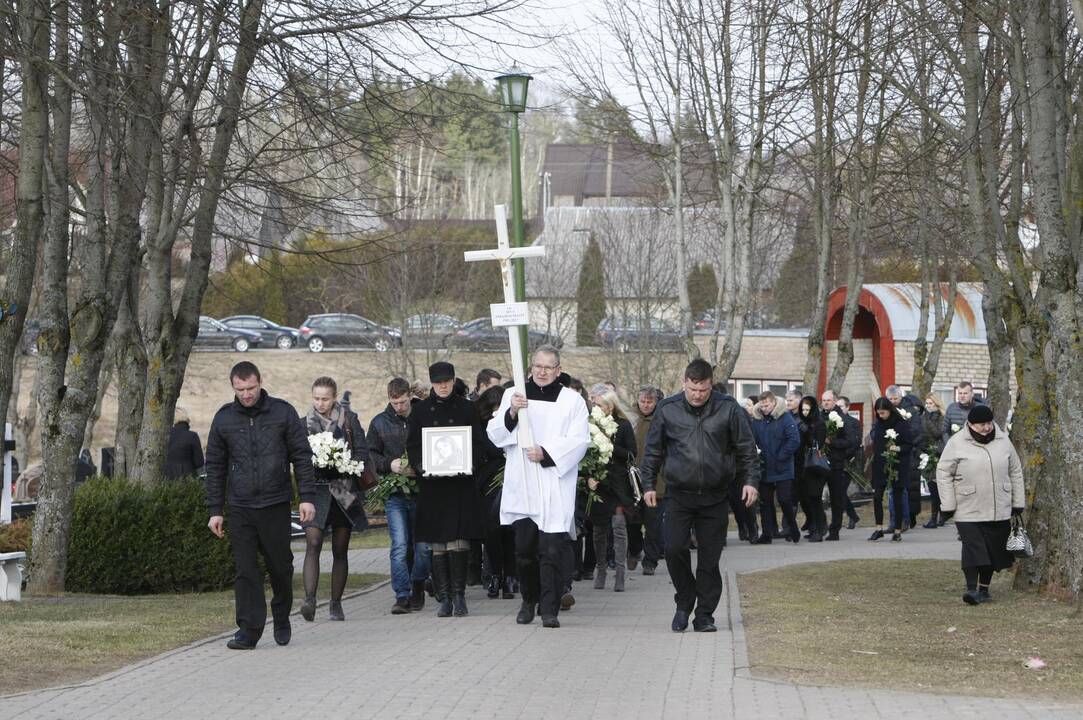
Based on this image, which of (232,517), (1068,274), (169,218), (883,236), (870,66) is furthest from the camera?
(883,236)

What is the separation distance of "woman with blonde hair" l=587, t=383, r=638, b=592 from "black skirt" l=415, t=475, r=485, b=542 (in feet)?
A: 7.60

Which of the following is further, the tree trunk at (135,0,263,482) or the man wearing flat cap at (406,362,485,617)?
the tree trunk at (135,0,263,482)

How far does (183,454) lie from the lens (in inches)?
839

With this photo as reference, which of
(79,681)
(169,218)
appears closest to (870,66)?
(169,218)

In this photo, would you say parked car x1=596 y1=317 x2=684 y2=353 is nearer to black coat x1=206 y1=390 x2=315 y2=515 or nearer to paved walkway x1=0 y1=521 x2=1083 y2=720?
paved walkway x1=0 y1=521 x2=1083 y2=720

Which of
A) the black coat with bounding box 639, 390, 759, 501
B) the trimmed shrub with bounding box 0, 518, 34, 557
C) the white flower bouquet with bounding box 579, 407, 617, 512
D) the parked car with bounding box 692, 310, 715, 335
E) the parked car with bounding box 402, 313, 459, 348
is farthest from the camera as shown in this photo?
the parked car with bounding box 692, 310, 715, 335

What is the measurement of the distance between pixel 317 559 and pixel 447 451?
1313 mm

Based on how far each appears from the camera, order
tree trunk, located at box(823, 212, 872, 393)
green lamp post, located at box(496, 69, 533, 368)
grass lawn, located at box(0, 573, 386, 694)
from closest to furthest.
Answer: grass lawn, located at box(0, 573, 386, 694) < green lamp post, located at box(496, 69, 533, 368) < tree trunk, located at box(823, 212, 872, 393)

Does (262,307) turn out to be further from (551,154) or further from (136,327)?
(136,327)

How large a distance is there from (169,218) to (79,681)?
27.0 ft

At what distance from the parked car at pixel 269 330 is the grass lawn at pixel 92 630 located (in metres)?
46.2

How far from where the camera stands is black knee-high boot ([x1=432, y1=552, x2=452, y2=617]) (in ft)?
40.4

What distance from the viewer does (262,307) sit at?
6475 cm

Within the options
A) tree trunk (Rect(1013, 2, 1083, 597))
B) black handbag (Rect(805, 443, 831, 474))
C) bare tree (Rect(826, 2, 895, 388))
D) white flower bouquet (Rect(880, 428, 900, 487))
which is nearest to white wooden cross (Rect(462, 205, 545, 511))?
tree trunk (Rect(1013, 2, 1083, 597))
